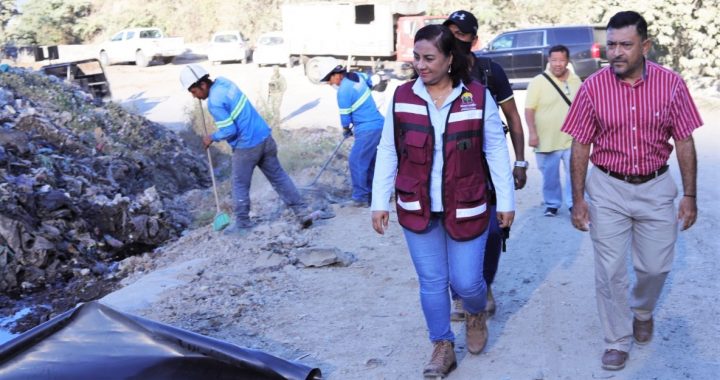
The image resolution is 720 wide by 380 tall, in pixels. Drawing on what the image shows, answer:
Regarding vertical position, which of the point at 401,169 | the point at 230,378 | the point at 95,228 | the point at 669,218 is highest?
the point at 401,169

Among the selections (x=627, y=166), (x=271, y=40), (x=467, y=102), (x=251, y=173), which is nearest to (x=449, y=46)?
(x=467, y=102)

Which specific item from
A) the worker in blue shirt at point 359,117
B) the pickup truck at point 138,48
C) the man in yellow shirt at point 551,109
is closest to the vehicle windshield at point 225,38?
the pickup truck at point 138,48

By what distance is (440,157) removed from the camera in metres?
3.96

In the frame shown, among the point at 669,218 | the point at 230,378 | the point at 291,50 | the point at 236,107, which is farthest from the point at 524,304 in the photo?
the point at 291,50

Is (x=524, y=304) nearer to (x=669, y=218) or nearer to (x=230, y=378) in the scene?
(x=669, y=218)

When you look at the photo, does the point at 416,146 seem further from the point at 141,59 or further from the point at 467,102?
the point at 141,59

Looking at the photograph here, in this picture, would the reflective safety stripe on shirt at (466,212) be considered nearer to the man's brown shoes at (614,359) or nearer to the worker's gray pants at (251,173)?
the man's brown shoes at (614,359)

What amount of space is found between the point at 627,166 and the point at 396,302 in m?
2.16

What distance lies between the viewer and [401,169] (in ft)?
13.3

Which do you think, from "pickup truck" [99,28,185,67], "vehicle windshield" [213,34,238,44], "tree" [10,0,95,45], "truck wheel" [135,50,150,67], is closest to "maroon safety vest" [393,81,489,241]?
"vehicle windshield" [213,34,238,44]

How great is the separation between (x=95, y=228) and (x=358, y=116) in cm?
327

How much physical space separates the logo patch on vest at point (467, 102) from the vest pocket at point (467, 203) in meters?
0.38

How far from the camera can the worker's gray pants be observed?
7.87m

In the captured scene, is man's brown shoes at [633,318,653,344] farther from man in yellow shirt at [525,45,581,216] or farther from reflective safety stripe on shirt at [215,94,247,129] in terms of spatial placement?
reflective safety stripe on shirt at [215,94,247,129]
